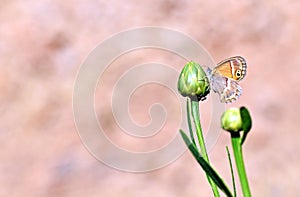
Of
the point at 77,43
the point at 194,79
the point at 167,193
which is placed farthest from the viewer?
the point at 77,43

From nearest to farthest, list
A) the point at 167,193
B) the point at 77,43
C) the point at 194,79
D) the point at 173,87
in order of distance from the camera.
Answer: the point at 194,79, the point at 167,193, the point at 173,87, the point at 77,43

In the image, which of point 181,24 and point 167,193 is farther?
point 181,24

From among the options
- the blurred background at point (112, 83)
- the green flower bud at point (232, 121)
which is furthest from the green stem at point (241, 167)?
the blurred background at point (112, 83)

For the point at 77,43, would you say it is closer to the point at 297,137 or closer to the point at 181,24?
the point at 181,24

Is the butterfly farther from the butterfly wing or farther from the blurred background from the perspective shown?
the blurred background

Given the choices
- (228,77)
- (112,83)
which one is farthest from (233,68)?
(112,83)

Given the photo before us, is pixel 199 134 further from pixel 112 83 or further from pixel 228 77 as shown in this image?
pixel 112 83

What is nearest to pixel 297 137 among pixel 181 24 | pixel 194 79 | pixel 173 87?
pixel 173 87

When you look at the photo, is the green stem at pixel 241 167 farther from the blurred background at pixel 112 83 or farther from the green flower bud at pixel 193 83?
the blurred background at pixel 112 83
